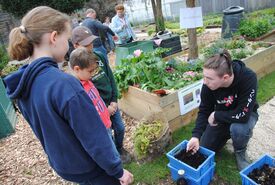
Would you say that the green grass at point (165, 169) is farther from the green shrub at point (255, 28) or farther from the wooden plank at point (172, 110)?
the green shrub at point (255, 28)

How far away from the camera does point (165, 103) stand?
333 cm

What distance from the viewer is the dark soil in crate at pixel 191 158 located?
2.51m

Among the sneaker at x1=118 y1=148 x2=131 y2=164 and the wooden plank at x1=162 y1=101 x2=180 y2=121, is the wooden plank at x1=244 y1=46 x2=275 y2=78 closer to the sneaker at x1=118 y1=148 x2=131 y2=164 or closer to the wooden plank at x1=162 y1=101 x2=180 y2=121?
the wooden plank at x1=162 y1=101 x2=180 y2=121

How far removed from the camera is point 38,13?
1.34 m

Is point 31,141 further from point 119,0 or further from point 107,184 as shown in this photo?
point 119,0

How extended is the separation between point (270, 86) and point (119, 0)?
16076 millimetres

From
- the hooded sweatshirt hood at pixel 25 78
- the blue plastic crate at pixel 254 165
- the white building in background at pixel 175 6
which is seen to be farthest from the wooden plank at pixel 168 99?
the white building in background at pixel 175 6

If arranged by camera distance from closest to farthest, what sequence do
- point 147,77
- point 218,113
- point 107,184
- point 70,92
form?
point 70,92
point 107,184
point 218,113
point 147,77

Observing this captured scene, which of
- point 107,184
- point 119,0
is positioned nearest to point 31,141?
point 107,184

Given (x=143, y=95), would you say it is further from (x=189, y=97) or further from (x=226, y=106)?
(x=226, y=106)

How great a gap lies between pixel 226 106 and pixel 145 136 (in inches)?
37.3

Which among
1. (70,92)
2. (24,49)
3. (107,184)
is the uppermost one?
(24,49)

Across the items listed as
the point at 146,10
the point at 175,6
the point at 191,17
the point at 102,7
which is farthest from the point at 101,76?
the point at 146,10

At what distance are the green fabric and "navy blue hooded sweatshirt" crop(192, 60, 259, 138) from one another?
95 cm
